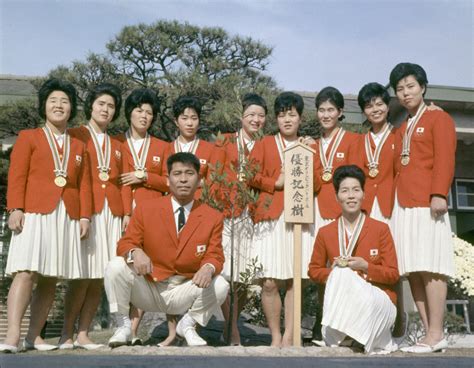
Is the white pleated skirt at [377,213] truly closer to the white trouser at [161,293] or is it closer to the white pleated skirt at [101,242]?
the white trouser at [161,293]

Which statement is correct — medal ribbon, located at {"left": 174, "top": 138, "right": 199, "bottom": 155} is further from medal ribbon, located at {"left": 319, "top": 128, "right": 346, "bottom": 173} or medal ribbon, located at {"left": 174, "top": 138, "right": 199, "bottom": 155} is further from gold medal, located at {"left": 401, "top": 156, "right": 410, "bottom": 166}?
gold medal, located at {"left": 401, "top": 156, "right": 410, "bottom": 166}

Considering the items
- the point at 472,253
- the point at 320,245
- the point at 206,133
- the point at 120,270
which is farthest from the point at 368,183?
the point at 206,133

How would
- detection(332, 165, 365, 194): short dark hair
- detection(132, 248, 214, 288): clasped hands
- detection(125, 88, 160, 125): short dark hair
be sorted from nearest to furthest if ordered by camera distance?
1. detection(132, 248, 214, 288): clasped hands
2. detection(332, 165, 365, 194): short dark hair
3. detection(125, 88, 160, 125): short dark hair

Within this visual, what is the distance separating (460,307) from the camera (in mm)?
13023

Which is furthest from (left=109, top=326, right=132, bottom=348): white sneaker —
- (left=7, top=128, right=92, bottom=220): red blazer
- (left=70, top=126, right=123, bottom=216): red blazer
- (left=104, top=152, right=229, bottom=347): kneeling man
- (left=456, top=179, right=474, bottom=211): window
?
(left=456, top=179, right=474, bottom=211): window

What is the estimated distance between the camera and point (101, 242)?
5.45 m

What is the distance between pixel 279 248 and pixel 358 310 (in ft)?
3.48

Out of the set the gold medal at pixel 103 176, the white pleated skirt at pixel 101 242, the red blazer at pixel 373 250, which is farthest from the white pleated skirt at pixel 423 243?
the gold medal at pixel 103 176

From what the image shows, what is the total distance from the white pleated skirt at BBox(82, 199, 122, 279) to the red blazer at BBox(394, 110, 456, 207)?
242 cm

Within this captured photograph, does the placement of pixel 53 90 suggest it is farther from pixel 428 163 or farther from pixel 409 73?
pixel 428 163

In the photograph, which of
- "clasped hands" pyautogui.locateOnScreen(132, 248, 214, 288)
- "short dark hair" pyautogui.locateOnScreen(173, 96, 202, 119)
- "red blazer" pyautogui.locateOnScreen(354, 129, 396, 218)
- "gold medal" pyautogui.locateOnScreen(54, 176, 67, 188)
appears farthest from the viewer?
"short dark hair" pyautogui.locateOnScreen(173, 96, 202, 119)

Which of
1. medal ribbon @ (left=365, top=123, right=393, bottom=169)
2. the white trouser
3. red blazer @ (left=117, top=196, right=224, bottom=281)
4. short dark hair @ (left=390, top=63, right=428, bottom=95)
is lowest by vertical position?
the white trouser

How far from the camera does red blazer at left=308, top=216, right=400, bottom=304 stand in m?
5.00

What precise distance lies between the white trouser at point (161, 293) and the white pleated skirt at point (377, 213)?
1.59m
